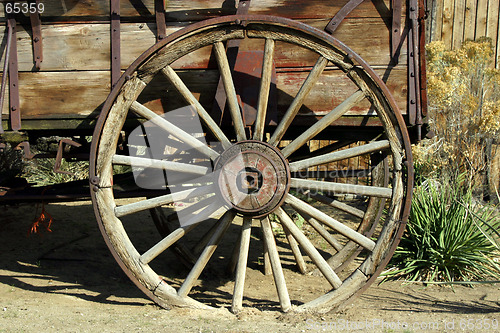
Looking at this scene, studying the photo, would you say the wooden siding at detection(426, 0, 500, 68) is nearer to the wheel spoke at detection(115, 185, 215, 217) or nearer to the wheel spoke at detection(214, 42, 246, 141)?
the wheel spoke at detection(214, 42, 246, 141)

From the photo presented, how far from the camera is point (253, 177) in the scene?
9.52 ft

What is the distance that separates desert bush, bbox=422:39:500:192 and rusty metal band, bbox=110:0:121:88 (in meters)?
3.33

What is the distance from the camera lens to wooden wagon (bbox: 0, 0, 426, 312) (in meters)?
2.84

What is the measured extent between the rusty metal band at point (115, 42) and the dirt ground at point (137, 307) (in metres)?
1.41

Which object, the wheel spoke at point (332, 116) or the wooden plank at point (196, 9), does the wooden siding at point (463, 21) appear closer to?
the wooden plank at point (196, 9)

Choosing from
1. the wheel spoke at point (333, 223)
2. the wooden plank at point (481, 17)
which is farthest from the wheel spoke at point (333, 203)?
the wooden plank at point (481, 17)

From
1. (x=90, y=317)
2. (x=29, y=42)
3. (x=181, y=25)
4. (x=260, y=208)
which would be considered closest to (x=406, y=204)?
(x=260, y=208)

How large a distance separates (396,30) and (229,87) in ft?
3.51

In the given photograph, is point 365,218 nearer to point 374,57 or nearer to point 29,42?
point 374,57

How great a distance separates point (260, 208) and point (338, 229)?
481mm

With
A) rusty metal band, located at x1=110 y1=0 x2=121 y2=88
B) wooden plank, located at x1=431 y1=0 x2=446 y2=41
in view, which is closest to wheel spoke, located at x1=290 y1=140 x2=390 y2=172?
rusty metal band, located at x1=110 y1=0 x2=121 y2=88

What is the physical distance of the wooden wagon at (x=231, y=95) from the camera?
2.84m

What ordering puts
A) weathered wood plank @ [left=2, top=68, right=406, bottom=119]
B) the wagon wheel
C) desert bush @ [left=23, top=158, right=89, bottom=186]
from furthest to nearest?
desert bush @ [left=23, top=158, right=89, bottom=186] < weathered wood plank @ [left=2, top=68, right=406, bottom=119] < the wagon wheel

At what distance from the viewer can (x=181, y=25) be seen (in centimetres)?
307
